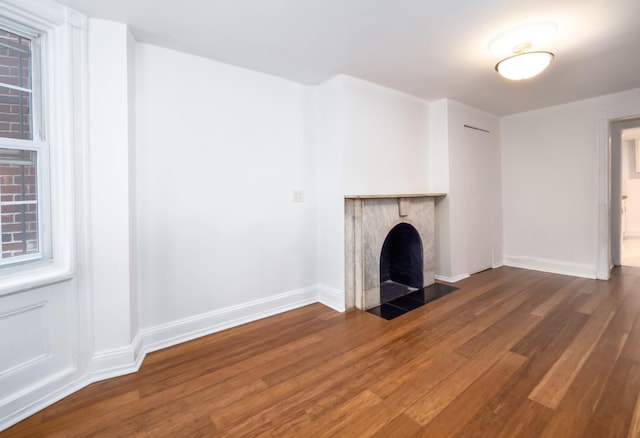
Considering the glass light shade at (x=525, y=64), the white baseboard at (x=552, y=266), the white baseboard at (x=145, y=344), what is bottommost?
the white baseboard at (x=145, y=344)

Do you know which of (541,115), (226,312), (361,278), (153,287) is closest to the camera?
(153,287)

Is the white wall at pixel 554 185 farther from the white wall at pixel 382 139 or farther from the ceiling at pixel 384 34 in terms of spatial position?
the white wall at pixel 382 139

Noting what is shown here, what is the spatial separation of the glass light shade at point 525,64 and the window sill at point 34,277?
3649 mm

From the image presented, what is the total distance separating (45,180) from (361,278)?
8.69ft

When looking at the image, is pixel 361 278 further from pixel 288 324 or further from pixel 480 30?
pixel 480 30

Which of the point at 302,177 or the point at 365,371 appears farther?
the point at 302,177

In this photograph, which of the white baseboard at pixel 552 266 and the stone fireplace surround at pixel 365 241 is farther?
the white baseboard at pixel 552 266

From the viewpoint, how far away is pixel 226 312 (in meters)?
2.63

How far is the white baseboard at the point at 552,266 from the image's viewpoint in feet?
13.1

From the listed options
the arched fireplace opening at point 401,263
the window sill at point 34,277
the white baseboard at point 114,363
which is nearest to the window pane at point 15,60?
the window sill at point 34,277

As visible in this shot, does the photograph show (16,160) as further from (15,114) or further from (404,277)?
(404,277)

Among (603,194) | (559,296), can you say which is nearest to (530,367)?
(559,296)

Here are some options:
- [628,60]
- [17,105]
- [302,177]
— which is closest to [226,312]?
[302,177]

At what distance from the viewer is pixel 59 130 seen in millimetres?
1800
